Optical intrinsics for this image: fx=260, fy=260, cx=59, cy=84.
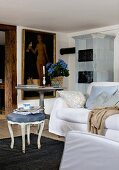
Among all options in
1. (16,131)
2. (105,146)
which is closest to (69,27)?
(16,131)

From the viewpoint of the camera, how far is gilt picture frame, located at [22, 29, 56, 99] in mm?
6355

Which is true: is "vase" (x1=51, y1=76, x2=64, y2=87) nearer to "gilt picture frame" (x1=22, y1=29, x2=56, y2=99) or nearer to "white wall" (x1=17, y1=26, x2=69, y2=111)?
"gilt picture frame" (x1=22, y1=29, x2=56, y2=99)

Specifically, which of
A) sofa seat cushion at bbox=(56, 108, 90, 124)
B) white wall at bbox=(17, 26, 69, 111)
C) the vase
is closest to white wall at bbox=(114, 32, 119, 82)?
white wall at bbox=(17, 26, 69, 111)

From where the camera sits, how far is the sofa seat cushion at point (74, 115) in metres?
3.79

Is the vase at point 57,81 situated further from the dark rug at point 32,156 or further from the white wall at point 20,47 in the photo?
the dark rug at point 32,156

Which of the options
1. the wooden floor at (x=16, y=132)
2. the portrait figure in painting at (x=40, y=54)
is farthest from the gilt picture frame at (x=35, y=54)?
the wooden floor at (x=16, y=132)

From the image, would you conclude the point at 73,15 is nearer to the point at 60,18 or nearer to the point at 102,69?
the point at 60,18

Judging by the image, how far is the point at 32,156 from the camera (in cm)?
327

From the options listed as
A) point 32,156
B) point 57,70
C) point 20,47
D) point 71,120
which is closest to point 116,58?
point 57,70

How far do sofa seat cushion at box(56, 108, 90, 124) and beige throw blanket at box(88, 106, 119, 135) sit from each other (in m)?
0.15

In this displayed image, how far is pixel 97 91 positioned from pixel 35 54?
2.65 meters

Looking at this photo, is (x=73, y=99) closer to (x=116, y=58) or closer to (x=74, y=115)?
(x=74, y=115)

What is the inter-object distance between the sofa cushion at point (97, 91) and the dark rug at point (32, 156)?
82cm

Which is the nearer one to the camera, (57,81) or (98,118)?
(98,118)
